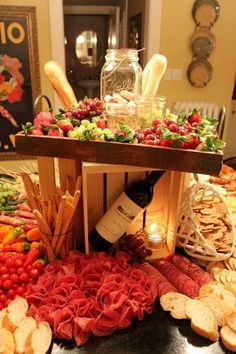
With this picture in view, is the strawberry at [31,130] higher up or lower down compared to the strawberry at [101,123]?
lower down

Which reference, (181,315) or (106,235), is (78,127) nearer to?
(106,235)

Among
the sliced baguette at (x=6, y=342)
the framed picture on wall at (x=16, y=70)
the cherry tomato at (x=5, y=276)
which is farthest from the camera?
the framed picture on wall at (x=16, y=70)

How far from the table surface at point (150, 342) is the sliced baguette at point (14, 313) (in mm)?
113

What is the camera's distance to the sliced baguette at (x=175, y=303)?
0.81 metres

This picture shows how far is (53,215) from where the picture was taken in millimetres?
904

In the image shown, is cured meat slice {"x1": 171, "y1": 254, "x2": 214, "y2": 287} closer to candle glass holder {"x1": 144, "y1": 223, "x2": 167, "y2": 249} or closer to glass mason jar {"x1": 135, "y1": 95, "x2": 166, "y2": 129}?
candle glass holder {"x1": 144, "y1": 223, "x2": 167, "y2": 249}

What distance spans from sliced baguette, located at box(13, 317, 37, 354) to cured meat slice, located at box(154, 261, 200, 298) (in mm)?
418

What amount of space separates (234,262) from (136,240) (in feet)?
1.08

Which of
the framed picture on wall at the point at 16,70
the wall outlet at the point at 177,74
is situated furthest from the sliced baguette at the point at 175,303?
A: the wall outlet at the point at 177,74

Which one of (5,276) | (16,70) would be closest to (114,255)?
(5,276)

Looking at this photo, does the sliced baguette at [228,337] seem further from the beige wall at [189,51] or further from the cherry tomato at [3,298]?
the beige wall at [189,51]

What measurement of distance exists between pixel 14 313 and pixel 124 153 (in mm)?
525

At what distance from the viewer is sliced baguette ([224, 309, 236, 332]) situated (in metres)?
0.76

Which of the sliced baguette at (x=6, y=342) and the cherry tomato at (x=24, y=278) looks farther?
the cherry tomato at (x=24, y=278)
